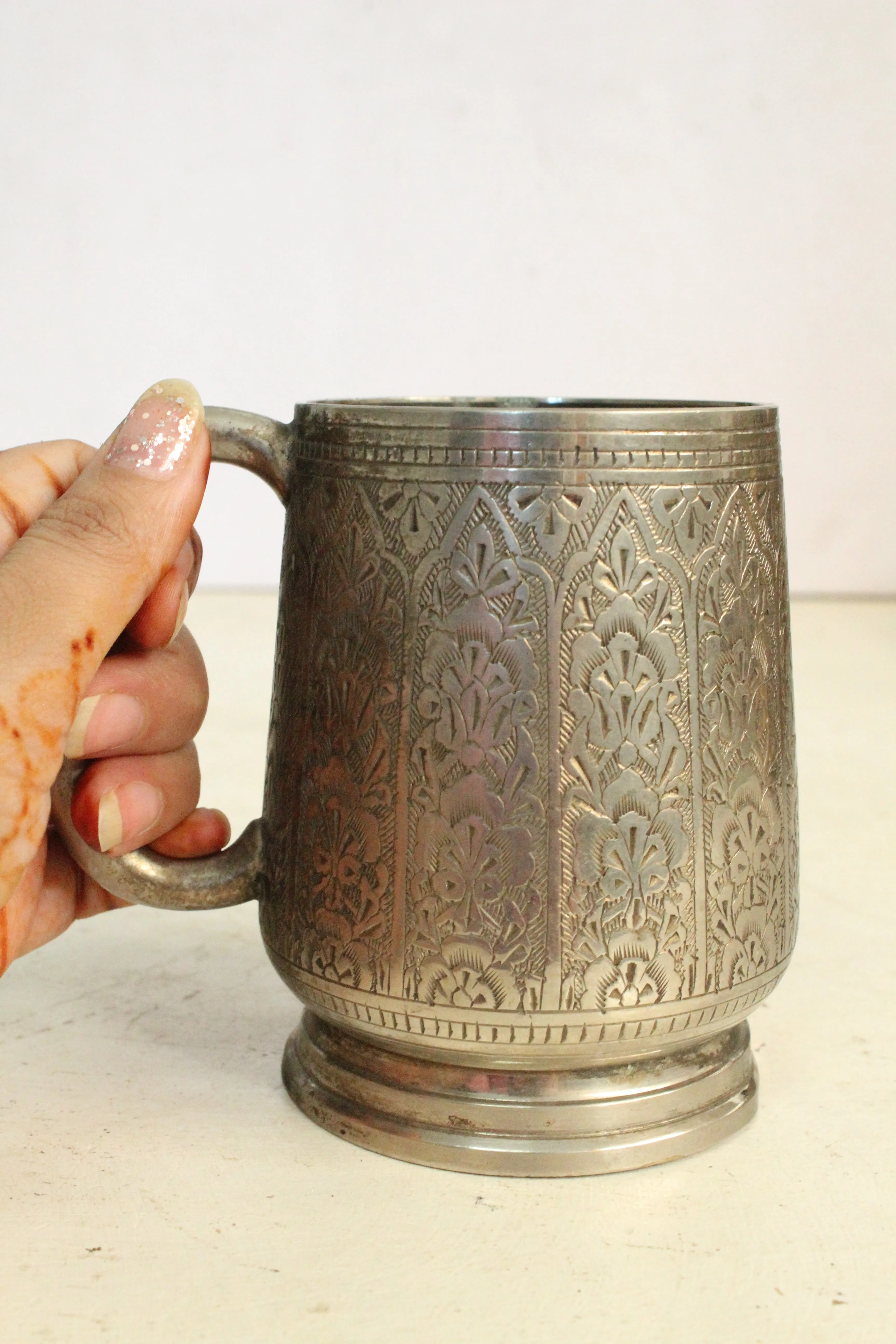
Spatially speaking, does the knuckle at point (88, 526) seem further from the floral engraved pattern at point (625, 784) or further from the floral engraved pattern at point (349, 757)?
the floral engraved pattern at point (625, 784)

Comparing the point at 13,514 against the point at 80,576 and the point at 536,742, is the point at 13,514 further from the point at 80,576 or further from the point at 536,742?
the point at 536,742

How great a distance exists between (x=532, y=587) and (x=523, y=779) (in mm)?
101

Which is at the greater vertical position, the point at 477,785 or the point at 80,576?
the point at 80,576

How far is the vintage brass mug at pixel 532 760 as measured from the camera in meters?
0.81

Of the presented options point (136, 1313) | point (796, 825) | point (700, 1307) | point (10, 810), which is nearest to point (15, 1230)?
point (136, 1313)

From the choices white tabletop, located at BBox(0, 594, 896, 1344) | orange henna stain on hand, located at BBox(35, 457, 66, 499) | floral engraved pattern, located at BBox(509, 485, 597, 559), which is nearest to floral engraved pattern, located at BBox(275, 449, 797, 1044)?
floral engraved pattern, located at BBox(509, 485, 597, 559)

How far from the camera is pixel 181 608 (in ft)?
3.07

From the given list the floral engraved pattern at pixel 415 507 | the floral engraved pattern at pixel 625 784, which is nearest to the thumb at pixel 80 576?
the floral engraved pattern at pixel 415 507

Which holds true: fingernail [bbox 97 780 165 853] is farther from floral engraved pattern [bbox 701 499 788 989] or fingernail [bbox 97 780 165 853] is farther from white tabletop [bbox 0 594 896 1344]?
floral engraved pattern [bbox 701 499 788 989]

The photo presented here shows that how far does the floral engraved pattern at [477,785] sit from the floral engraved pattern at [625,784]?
26 mm

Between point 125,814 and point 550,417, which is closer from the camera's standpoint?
point 550,417

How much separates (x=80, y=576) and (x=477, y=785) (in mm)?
238

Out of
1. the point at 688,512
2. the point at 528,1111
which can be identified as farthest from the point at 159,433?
the point at 528,1111

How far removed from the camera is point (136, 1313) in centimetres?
75
